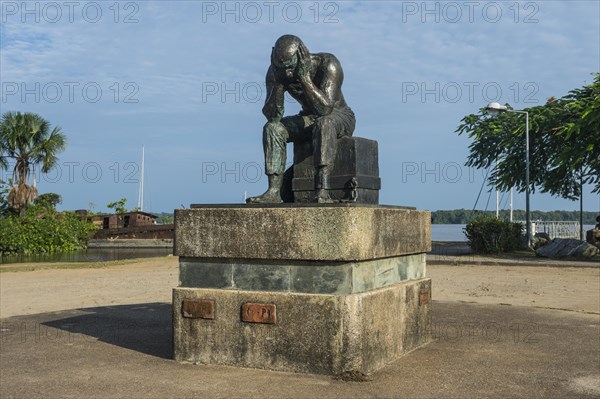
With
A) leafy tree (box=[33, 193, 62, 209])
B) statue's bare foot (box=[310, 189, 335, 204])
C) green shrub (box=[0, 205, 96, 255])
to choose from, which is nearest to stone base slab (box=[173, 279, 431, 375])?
statue's bare foot (box=[310, 189, 335, 204])

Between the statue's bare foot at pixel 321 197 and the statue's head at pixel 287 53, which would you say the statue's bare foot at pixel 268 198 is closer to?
the statue's bare foot at pixel 321 197

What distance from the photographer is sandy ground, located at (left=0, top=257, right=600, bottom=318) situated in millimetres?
10766

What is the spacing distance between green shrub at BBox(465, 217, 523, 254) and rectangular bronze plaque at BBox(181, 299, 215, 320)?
19.3 metres

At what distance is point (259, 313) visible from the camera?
5.39 m

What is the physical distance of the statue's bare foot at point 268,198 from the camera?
592 cm

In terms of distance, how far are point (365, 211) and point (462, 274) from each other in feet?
37.6

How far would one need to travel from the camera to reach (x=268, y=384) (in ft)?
16.0

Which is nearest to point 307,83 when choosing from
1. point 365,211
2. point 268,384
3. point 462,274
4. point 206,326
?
point 365,211

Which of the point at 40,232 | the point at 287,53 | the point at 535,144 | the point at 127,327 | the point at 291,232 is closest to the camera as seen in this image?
the point at 291,232

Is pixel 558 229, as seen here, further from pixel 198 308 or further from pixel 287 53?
pixel 198 308

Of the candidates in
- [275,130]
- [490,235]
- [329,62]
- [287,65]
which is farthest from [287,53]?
[490,235]

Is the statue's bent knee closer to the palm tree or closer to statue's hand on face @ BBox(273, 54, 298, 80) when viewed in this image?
statue's hand on face @ BBox(273, 54, 298, 80)

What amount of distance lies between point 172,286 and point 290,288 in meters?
8.63

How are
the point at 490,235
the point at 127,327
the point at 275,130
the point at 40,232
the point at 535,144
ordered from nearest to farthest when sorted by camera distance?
the point at 275,130 → the point at 127,327 → the point at 490,235 → the point at 535,144 → the point at 40,232
